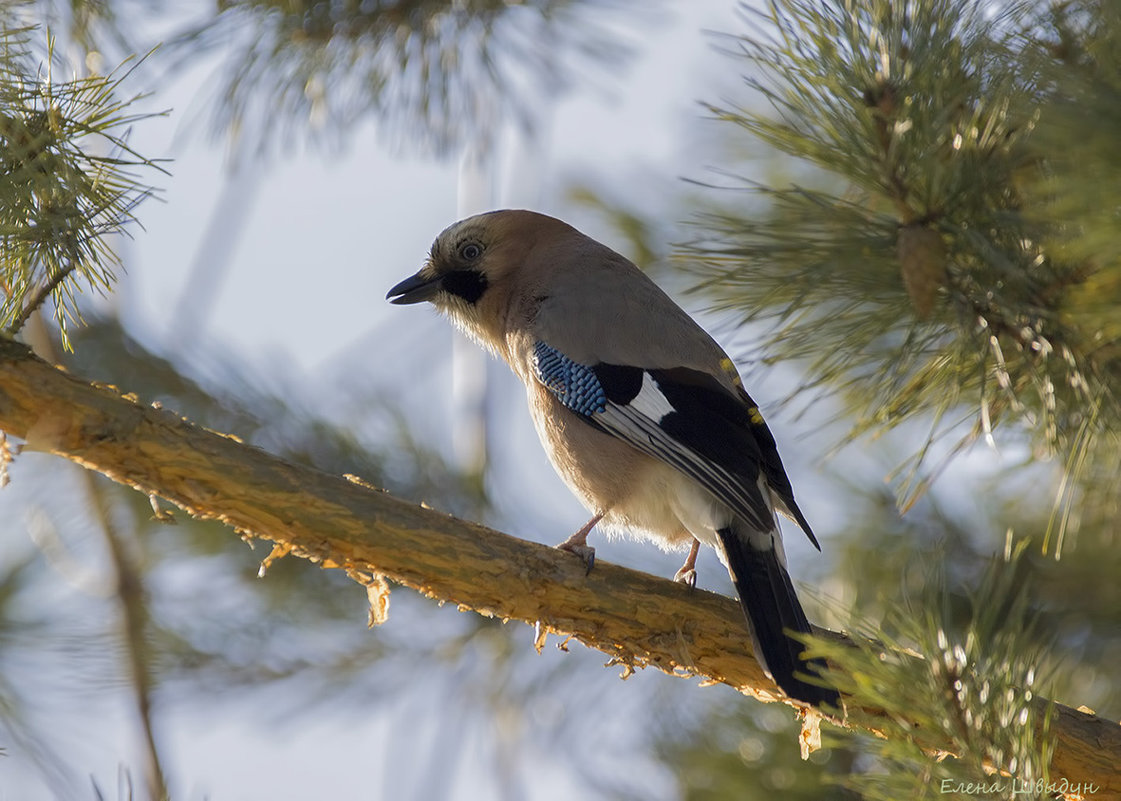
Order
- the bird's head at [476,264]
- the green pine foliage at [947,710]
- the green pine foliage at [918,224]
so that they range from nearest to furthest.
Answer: the green pine foliage at [947,710] → the green pine foliage at [918,224] → the bird's head at [476,264]

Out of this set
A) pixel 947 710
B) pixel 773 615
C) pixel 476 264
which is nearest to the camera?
pixel 947 710

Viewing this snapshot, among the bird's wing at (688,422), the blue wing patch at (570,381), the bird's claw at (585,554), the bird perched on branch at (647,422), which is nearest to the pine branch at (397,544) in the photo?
the bird's claw at (585,554)

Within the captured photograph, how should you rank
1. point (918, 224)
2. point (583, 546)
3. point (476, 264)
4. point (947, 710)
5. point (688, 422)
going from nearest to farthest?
point (947, 710)
point (918, 224)
point (583, 546)
point (688, 422)
point (476, 264)

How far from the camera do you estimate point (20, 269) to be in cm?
220

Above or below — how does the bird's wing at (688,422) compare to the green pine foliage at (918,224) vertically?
below

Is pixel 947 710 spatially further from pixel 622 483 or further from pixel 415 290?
pixel 415 290

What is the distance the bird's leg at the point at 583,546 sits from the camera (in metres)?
2.63

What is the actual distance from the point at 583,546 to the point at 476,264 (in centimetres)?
149

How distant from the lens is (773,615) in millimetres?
2613

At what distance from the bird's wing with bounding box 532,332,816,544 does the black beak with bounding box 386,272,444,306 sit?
782 millimetres

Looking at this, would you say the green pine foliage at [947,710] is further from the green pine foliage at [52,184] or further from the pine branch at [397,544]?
the green pine foliage at [52,184]

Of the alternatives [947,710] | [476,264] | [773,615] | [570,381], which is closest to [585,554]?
[773,615]

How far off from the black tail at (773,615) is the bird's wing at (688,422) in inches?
3.4

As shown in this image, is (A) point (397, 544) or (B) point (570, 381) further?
(B) point (570, 381)
